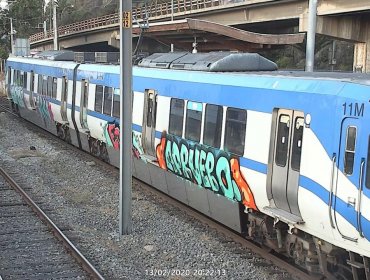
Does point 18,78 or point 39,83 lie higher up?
point 39,83

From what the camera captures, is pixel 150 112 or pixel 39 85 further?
pixel 39 85

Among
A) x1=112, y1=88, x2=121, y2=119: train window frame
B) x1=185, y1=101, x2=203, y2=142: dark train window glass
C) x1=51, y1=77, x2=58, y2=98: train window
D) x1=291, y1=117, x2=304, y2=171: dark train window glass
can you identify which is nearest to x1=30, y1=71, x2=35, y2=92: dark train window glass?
x1=51, y1=77, x2=58, y2=98: train window

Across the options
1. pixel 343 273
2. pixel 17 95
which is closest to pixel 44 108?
pixel 17 95

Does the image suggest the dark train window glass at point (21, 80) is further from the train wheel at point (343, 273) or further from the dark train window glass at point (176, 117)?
the train wheel at point (343, 273)

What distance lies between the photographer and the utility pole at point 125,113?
938cm

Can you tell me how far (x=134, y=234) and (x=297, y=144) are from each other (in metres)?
3.71

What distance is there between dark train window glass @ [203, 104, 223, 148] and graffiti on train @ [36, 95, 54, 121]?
39.1 ft

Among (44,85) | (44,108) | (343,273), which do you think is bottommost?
(343,273)

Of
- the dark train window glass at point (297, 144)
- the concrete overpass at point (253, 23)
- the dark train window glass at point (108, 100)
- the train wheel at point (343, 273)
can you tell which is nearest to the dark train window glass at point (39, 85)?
the concrete overpass at point (253, 23)

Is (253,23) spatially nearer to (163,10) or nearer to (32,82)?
(163,10)

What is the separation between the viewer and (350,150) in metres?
6.53

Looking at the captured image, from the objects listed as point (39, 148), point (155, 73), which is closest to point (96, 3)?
point (39, 148)

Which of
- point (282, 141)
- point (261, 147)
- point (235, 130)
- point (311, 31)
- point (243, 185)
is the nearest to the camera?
point (282, 141)

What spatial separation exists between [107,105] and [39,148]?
5374 millimetres
